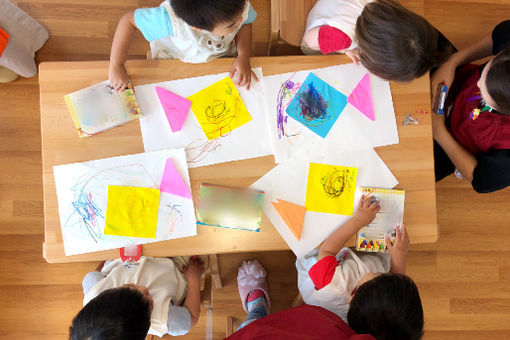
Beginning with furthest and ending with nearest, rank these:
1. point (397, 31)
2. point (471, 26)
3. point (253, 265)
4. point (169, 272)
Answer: point (471, 26) < point (253, 265) < point (169, 272) < point (397, 31)

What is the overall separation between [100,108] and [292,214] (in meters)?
0.61

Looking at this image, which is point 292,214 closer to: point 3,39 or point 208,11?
point 208,11

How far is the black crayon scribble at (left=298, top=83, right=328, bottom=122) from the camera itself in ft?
3.23

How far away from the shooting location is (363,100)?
100cm

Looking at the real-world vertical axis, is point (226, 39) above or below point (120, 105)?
above

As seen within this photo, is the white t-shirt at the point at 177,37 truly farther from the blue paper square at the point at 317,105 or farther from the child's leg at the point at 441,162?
the child's leg at the point at 441,162

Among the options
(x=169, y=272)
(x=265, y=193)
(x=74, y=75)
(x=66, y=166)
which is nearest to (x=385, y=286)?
(x=265, y=193)

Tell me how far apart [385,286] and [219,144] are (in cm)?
59

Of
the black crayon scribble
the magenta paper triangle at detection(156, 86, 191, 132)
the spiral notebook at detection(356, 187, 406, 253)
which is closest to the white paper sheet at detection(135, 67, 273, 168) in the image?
the magenta paper triangle at detection(156, 86, 191, 132)

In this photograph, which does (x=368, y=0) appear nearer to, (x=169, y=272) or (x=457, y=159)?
(x=457, y=159)

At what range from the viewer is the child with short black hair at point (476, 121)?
1.03 m

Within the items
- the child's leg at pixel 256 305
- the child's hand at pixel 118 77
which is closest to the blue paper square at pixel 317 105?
the child's hand at pixel 118 77

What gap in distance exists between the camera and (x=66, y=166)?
0.92 meters

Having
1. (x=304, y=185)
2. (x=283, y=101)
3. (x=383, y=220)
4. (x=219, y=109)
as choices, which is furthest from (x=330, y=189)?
(x=219, y=109)
